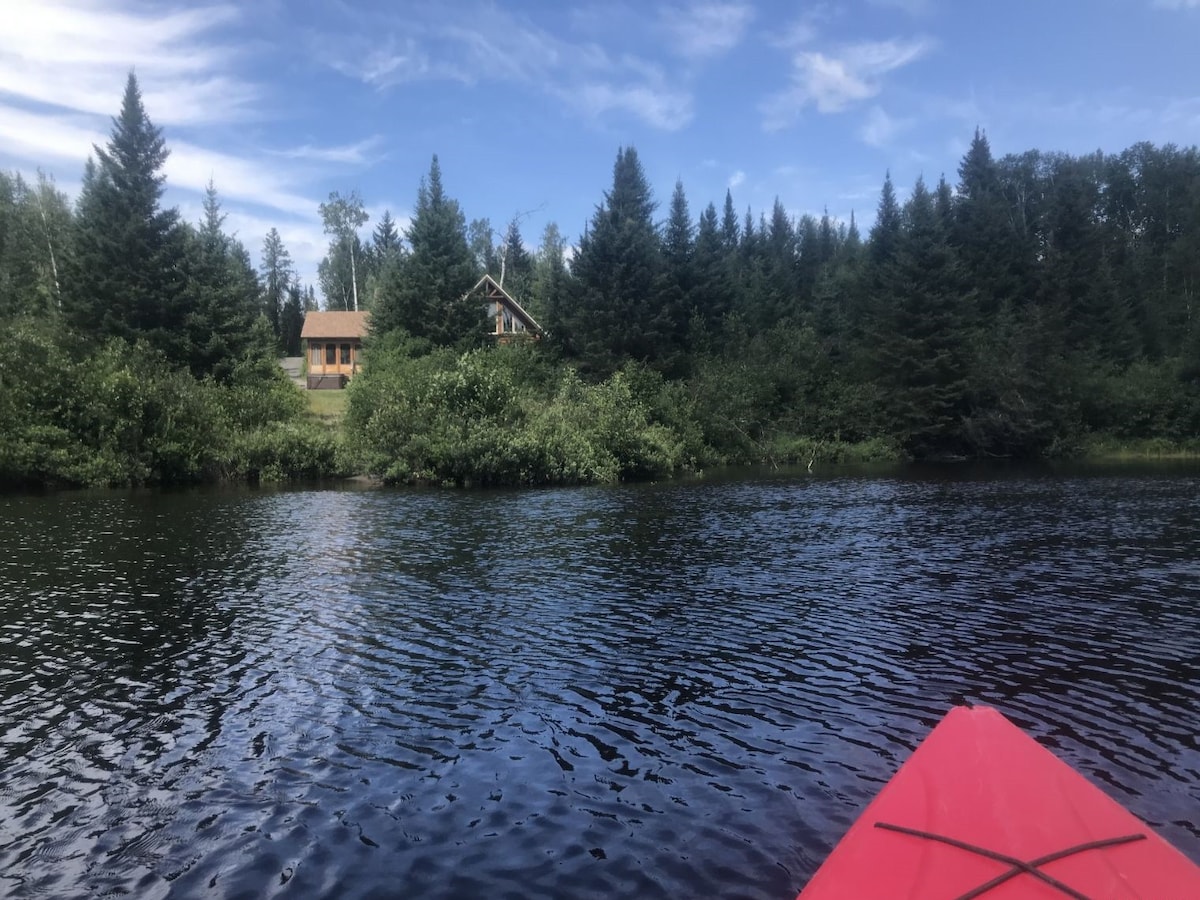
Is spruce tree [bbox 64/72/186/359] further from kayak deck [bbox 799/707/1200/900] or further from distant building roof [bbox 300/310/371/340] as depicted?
kayak deck [bbox 799/707/1200/900]

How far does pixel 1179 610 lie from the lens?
15.7 meters

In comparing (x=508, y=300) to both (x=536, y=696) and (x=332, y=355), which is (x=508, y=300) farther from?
(x=536, y=696)

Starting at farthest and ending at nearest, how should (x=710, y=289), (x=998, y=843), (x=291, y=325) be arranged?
(x=291, y=325)
(x=710, y=289)
(x=998, y=843)

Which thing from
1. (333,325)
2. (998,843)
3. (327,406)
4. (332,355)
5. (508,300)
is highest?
(508,300)

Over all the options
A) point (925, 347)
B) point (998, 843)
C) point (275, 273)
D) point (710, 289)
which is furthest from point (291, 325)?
point (998, 843)

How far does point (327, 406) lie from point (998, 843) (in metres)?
61.8

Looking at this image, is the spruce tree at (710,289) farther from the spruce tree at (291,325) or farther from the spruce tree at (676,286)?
the spruce tree at (291,325)

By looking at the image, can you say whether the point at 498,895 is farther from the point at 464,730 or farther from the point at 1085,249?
the point at 1085,249

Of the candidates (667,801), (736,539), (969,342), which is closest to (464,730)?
(667,801)

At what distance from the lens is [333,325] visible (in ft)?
247

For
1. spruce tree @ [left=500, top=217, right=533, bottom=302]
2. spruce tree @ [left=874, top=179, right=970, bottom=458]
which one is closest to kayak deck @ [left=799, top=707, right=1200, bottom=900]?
spruce tree @ [left=874, top=179, right=970, bottom=458]

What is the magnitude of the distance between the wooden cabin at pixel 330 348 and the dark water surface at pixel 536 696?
50.2 meters

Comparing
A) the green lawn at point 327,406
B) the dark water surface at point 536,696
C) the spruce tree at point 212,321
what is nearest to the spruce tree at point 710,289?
the green lawn at point 327,406

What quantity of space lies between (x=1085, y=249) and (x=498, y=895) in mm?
84058
